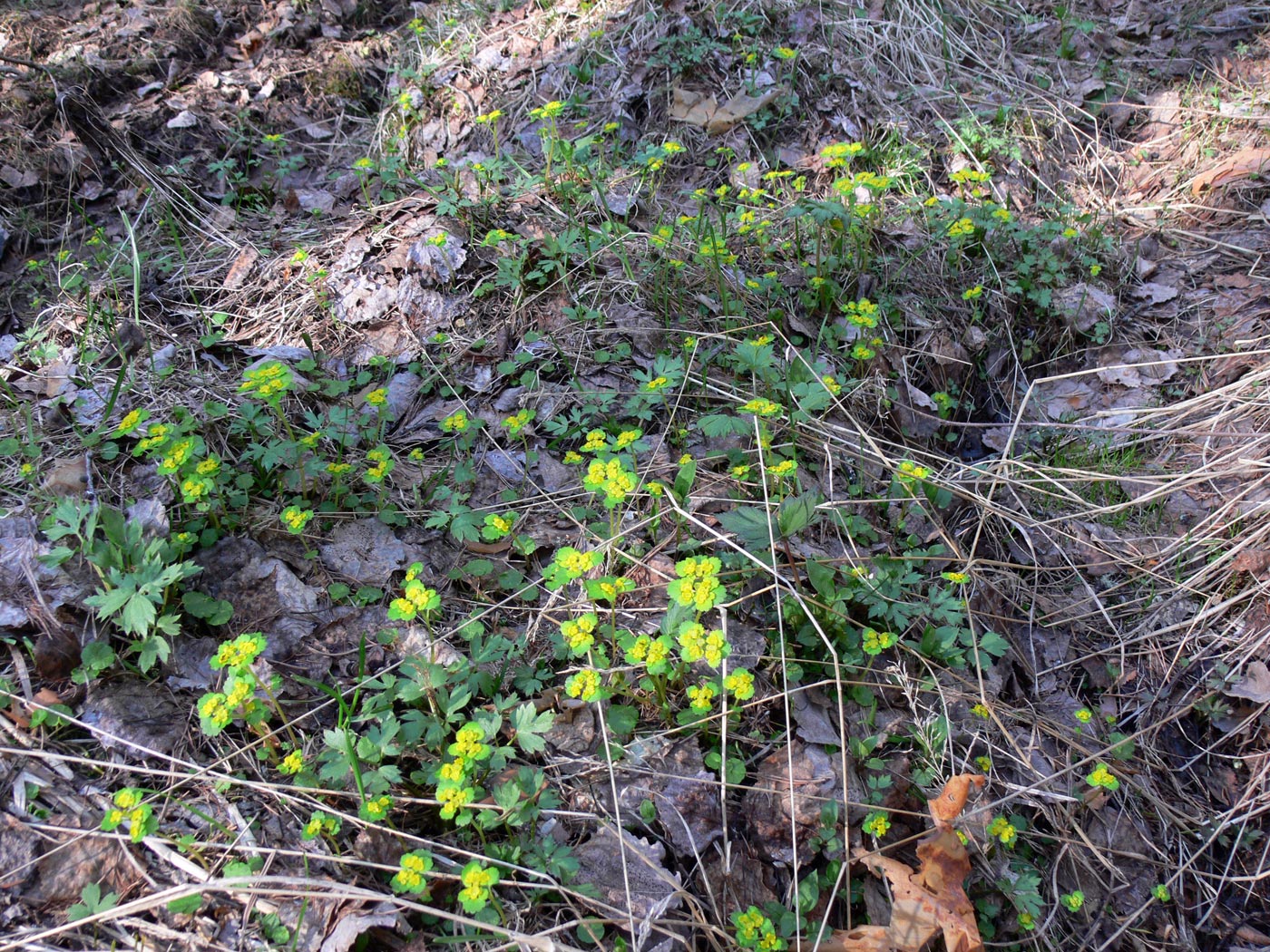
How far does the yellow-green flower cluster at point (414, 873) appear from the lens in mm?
1648

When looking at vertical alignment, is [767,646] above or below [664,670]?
below

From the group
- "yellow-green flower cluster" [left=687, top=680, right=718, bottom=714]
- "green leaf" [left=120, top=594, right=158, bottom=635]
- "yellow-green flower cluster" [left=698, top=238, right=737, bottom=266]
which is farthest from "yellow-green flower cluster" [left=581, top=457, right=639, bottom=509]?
"yellow-green flower cluster" [left=698, top=238, right=737, bottom=266]

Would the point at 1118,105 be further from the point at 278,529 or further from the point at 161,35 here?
the point at 161,35

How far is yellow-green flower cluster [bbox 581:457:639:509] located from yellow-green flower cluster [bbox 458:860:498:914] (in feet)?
3.08

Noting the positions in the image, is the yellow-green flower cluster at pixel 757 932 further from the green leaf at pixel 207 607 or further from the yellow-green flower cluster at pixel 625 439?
the green leaf at pixel 207 607

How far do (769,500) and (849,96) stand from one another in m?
2.93

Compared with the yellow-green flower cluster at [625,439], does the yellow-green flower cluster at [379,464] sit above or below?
below

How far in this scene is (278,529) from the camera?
8.08ft

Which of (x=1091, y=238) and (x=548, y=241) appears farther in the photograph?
(x=1091, y=238)

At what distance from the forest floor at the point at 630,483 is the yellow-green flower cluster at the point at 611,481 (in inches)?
0.5

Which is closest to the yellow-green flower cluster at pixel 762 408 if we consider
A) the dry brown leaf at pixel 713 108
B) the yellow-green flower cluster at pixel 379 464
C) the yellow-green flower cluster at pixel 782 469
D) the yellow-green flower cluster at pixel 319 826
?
the yellow-green flower cluster at pixel 782 469

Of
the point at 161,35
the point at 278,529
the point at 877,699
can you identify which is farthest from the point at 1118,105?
the point at 161,35

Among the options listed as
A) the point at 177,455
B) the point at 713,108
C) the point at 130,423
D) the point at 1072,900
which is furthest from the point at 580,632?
the point at 713,108

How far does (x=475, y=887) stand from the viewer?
5.46 ft
